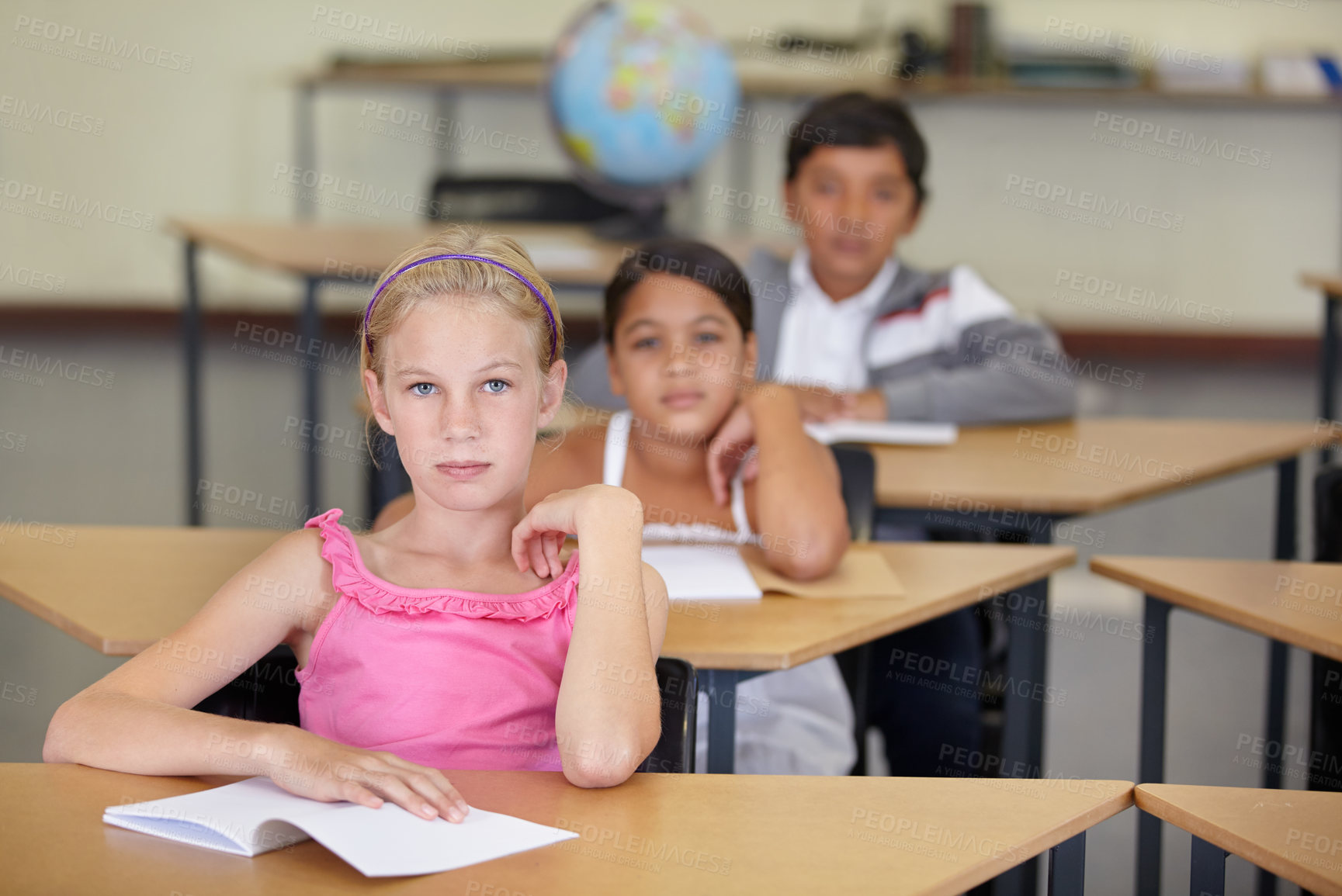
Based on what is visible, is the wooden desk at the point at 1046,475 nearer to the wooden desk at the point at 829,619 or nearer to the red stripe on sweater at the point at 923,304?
A: the wooden desk at the point at 829,619

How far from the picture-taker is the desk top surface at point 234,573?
5.00 feet

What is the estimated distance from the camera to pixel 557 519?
1.30 m

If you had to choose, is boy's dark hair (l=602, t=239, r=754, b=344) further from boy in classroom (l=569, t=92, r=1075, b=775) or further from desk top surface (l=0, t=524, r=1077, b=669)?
boy in classroom (l=569, t=92, r=1075, b=775)

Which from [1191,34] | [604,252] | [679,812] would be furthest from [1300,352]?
[679,812]

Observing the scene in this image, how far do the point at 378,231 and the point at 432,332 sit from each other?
2.79 m

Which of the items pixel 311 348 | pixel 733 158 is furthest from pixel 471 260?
pixel 733 158

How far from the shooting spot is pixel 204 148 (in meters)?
6.46

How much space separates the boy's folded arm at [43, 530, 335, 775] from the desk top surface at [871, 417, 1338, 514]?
1.08 metres

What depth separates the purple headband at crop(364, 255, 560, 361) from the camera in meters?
1.36

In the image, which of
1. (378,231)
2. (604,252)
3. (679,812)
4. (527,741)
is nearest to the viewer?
(679,812)

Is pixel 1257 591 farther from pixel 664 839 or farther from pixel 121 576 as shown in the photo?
pixel 121 576

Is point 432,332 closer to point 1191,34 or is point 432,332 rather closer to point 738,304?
point 738,304

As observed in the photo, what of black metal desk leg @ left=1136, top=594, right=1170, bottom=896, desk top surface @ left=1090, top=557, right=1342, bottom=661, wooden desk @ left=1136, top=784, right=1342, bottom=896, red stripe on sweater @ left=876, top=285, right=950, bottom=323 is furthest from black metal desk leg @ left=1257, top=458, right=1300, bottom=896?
wooden desk @ left=1136, top=784, right=1342, bottom=896

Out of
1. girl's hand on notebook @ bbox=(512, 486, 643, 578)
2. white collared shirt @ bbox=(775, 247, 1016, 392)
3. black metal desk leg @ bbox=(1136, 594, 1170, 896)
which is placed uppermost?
white collared shirt @ bbox=(775, 247, 1016, 392)
